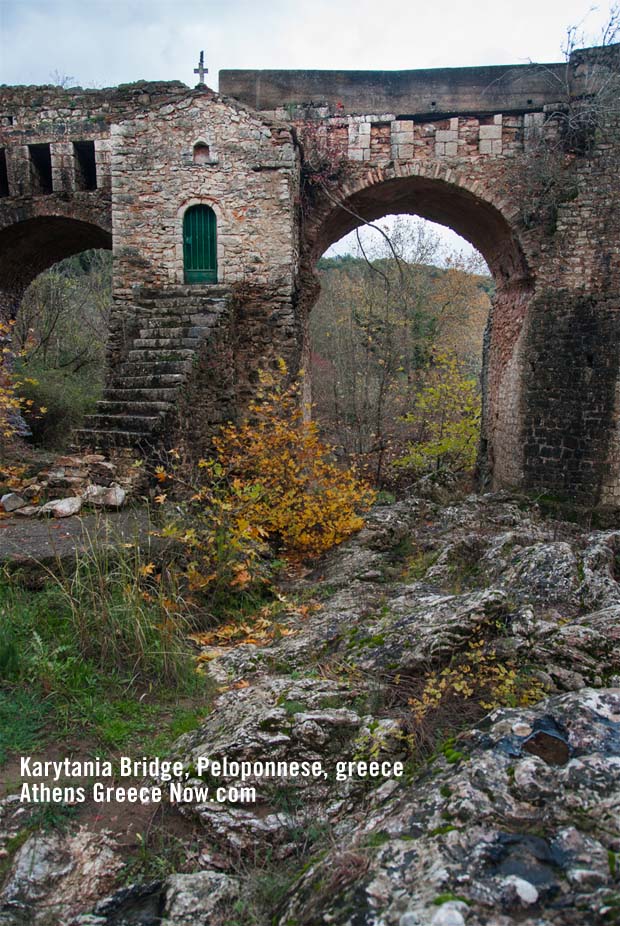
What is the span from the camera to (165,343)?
8062mm

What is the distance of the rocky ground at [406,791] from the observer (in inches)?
67.9

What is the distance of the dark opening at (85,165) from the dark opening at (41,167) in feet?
1.57

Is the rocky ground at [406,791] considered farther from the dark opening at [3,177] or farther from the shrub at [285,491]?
the dark opening at [3,177]

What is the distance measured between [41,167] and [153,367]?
5319 mm

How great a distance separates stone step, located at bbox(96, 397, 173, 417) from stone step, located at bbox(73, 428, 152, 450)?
37cm

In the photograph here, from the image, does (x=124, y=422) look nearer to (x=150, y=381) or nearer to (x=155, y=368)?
(x=150, y=381)

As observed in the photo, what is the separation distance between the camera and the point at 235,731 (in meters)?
3.06

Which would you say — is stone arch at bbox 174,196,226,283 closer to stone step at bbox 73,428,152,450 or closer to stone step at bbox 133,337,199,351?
stone step at bbox 133,337,199,351

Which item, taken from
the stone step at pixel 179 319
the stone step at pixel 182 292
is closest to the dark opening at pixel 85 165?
the stone step at pixel 182 292

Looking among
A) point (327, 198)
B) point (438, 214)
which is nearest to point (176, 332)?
point (327, 198)

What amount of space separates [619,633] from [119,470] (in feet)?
17.2

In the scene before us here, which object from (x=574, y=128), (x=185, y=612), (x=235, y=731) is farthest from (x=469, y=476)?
(x=235, y=731)

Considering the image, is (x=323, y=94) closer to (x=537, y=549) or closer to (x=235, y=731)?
(x=537, y=549)

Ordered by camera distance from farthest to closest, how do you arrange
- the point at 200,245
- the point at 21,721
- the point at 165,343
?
the point at 200,245 → the point at 165,343 → the point at 21,721
